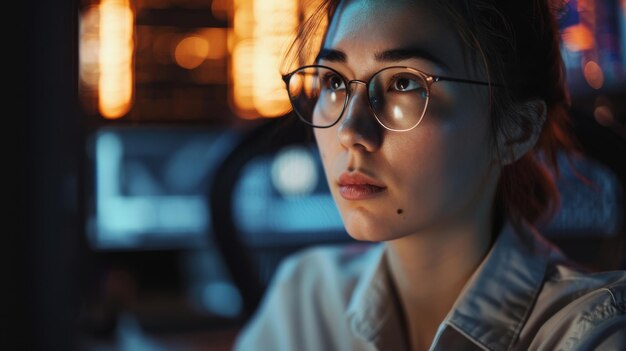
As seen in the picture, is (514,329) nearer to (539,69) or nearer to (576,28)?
(539,69)

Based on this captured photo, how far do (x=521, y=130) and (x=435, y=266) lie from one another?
14 centimetres

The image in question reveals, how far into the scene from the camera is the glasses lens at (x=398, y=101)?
1.81 feet

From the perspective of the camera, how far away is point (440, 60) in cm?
56

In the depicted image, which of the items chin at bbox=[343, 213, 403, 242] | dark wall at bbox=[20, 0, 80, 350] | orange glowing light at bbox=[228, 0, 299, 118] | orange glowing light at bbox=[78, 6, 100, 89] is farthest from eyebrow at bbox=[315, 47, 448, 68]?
orange glowing light at bbox=[78, 6, 100, 89]

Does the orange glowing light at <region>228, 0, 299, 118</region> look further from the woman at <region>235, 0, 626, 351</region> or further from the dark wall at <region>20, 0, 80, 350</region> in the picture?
the dark wall at <region>20, 0, 80, 350</region>

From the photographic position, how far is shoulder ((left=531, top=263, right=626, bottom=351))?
566mm

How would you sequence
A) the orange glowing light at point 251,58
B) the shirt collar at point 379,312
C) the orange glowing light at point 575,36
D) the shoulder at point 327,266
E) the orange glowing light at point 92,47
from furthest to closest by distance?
the orange glowing light at point 251,58
the orange glowing light at point 92,47
the shoulder at point 327,266
the orange glowing light at point 575,36
the shirt collar at point 379,312

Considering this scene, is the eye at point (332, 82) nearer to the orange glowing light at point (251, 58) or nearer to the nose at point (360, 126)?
the nose at point (360, 126)

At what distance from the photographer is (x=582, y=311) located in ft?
1.94

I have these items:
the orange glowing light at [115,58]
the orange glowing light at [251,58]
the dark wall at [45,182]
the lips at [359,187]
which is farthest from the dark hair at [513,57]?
the orange glowing light at [115,58]

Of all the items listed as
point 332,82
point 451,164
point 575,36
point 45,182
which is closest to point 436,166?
point 451,164

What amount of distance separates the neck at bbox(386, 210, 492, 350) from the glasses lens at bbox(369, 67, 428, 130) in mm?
117

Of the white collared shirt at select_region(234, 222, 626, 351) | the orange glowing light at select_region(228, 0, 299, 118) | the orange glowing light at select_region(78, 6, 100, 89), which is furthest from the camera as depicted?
the orange glowing light at select_region(228, 0, 299, 118)

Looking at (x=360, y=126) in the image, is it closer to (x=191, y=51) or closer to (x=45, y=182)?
(x=45, y=182)
